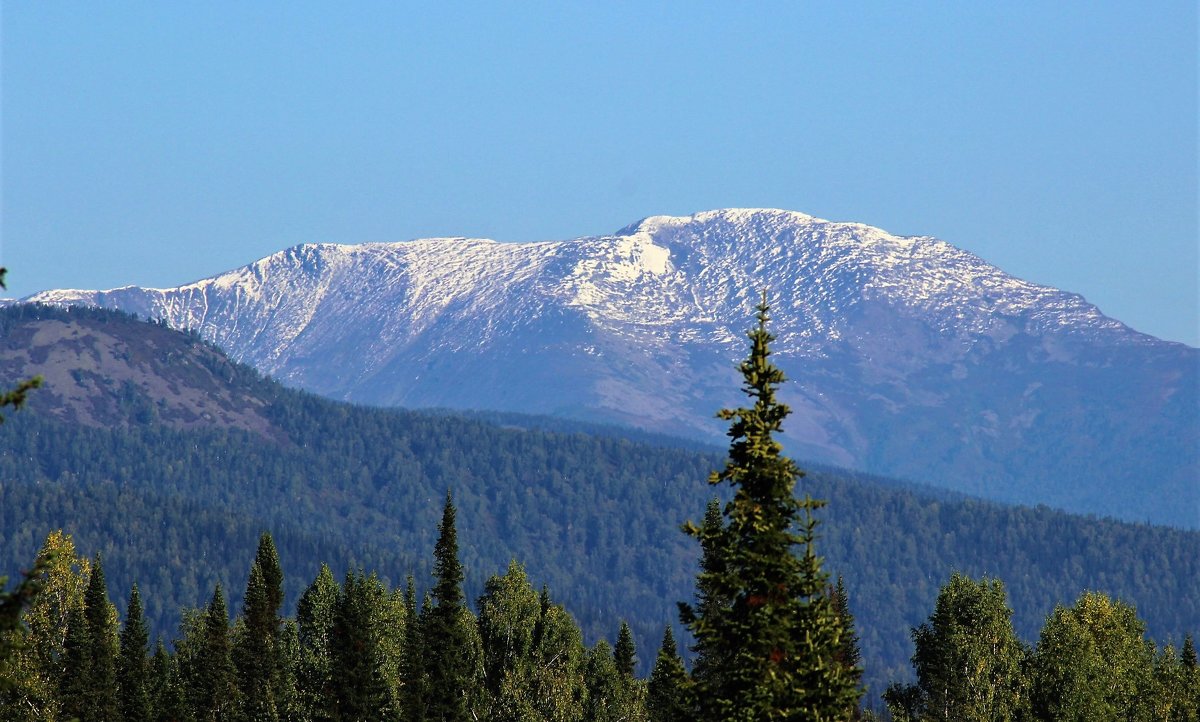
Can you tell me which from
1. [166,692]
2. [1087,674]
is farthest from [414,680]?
[1087,674]

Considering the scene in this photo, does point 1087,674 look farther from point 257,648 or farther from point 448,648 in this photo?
point 257,648

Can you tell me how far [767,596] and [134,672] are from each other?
89938mm

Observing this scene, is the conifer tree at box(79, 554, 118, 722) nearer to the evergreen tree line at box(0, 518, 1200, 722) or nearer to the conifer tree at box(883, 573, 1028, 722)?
the evergreen tree line at box(0, 518, 1200, 722)

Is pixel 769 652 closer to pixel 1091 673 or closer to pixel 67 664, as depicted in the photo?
pixel 1091 673

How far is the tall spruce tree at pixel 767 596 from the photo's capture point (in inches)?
1426

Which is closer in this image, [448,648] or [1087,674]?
[448,648]

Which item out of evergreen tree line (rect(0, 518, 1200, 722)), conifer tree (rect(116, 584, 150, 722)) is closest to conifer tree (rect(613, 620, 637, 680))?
evergreen tree line (rect(0, 518, 1200, 722))

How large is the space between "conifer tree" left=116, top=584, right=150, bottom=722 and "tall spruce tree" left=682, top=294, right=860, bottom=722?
82142mm

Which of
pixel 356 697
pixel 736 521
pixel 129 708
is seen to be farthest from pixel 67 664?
pixel 736 521

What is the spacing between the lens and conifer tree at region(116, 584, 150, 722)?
114m

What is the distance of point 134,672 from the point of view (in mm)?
120125

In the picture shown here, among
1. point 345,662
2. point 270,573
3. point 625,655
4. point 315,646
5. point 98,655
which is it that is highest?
point 270,573

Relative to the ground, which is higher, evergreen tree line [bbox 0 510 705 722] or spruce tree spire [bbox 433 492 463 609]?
spruce tree spire [bbox 433 492 463 609]

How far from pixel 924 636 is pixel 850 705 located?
67.6m
